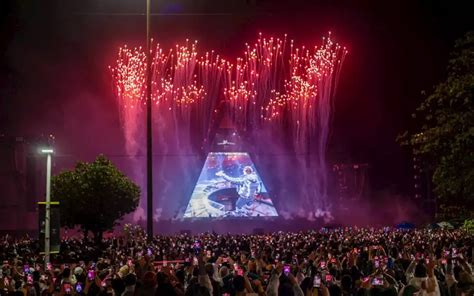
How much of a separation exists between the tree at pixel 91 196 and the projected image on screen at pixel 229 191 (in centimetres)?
2369

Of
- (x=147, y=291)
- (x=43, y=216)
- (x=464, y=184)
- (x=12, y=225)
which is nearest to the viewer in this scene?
(x=147, y=291)

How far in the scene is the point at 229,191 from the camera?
216ft

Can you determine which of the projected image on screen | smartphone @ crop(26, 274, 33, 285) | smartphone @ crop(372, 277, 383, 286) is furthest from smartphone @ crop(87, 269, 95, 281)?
the projected image on screen

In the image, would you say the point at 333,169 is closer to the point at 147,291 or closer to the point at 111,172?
the point at 111,172

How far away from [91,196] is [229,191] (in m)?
27.3

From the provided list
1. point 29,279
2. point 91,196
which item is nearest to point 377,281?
point 29,279

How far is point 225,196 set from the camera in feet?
216

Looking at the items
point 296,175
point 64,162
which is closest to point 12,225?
point 64,162

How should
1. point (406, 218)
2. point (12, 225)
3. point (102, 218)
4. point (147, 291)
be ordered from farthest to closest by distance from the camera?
point (406, 218) → point (12, 225) → point (102, 218) → point (147, 291)

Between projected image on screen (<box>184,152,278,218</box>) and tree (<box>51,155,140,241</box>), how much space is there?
933 inches

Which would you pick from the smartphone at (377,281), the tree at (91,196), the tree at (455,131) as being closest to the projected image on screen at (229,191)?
the tree at (91,196)

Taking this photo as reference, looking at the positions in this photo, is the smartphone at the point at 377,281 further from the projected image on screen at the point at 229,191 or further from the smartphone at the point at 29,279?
the projected image on screen at the point at 229,191

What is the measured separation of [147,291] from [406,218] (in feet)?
200

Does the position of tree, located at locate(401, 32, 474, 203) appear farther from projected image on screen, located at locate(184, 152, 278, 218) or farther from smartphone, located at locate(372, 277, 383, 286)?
projected image on screen, located at locate(184, 152, 278, 218)
